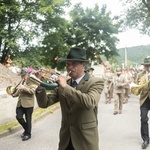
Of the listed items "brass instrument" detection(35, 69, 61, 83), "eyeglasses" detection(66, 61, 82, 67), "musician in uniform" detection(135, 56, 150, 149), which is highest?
"eyeglasses" detection(66, 61, 82, 67)

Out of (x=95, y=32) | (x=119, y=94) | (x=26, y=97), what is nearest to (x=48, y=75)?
(x=26, y=97)

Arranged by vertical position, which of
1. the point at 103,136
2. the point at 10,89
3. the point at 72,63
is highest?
the point at 72,63

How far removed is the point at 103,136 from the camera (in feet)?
26.4

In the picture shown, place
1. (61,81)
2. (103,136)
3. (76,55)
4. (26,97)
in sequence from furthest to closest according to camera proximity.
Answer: (103,136)
(26,97)
(76,55)
(61,81)

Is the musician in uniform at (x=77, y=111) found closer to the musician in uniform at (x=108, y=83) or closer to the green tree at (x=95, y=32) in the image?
the musician in uniform at (x=108, y=83)

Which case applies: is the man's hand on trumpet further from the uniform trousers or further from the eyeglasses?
the uniform trousers

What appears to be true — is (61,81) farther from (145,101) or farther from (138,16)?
(138,16)

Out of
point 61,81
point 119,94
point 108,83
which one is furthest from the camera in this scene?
point 108,83

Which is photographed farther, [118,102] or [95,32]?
[95,32]

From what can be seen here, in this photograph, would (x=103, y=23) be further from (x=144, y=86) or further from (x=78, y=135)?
(x=78, y=135)

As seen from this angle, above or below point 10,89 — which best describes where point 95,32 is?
above

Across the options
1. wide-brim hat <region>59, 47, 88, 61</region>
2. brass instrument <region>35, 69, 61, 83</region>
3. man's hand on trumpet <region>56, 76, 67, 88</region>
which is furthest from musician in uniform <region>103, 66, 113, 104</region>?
man's hand on trumpet <region>56, 76, 67, 88</region>

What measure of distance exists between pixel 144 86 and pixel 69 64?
3.69 metres

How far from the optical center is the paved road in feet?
23.3
